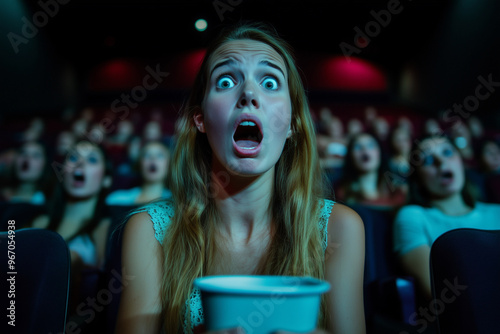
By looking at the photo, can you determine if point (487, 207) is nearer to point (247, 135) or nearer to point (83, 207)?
point (247, 135)

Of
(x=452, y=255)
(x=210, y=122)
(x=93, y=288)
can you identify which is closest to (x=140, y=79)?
(x=93, y=288)

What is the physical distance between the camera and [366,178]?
1.94m

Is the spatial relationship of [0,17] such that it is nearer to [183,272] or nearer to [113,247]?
[113,247]

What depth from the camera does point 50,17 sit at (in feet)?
11.5

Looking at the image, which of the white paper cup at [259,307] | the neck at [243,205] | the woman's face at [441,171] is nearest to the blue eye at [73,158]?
the neck at [243,205]

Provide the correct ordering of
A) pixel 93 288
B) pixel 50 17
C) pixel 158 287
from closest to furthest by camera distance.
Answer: pixel 158 287 → pixel 93 288 → pixel 50 17

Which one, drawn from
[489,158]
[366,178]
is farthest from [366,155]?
[489,158]

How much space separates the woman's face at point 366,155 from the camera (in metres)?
1.95

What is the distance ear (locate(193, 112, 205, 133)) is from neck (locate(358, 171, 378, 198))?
1.31 metres

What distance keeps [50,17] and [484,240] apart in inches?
150

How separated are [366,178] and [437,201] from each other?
0.48 meters

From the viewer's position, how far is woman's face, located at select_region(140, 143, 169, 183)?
6.48 ft

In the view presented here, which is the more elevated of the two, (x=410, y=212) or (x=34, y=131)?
(x=34, y=131)

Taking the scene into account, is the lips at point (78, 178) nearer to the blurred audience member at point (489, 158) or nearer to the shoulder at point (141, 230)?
the shoulder at point (141, 230)
